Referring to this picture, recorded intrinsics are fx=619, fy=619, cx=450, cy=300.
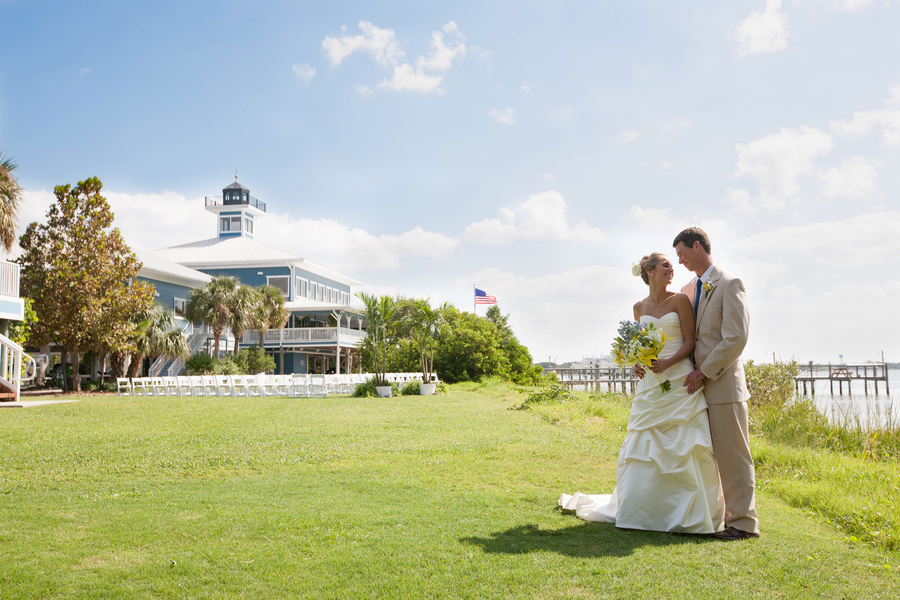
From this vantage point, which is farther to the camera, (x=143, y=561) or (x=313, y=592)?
(x=143, y=561)

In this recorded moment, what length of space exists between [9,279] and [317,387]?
416 inches

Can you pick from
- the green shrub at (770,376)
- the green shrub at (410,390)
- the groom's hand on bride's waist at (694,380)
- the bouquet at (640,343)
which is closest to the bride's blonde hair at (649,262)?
the bouquet at (640,343)

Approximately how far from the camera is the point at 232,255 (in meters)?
41.0

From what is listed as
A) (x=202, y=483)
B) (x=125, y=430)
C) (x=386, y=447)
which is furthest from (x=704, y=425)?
(x=125, y=430)

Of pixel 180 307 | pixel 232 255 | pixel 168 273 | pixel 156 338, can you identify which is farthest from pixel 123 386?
pixel 232 255

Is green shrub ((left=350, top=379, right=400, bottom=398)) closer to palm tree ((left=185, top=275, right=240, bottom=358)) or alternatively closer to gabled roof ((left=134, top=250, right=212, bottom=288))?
palm tree ((left=185, top=275, right=240, bottom=358))

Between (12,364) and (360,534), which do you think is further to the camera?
(12,364)

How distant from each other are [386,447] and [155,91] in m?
→ 11.9

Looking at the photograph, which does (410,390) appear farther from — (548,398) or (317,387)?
(548,398)

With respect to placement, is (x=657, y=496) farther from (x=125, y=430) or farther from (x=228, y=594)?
(x=125, y=430)

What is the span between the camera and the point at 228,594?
3.52 meters

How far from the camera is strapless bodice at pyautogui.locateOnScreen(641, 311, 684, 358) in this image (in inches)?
200

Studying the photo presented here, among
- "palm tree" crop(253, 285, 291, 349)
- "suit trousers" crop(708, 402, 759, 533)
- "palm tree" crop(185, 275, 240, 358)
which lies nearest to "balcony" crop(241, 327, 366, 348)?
"palm tree" crop(253, 285, 291, 349)

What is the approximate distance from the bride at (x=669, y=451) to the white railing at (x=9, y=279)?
21.6 meters
